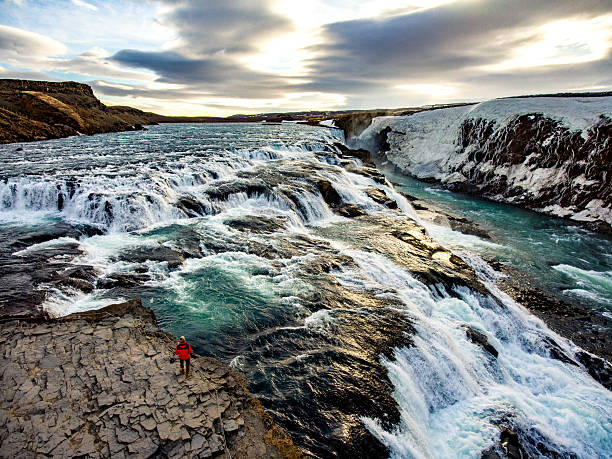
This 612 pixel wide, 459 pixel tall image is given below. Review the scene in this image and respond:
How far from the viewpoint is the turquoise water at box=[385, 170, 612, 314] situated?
13883mm

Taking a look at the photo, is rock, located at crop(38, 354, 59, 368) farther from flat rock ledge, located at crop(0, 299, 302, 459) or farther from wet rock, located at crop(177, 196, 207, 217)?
wet rock, located at crop(177, 196, 207, 217)

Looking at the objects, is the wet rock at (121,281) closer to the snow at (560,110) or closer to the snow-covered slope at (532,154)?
the snow-covered slope at (532,154)

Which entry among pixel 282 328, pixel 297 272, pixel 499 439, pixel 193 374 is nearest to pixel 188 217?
pixel 297 272

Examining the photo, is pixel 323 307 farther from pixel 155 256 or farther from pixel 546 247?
pixel 546 247

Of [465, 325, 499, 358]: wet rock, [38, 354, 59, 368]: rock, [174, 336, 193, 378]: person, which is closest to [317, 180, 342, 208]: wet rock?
[465, 325, 499, 358]: wet rock

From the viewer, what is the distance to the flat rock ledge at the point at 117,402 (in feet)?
14.8

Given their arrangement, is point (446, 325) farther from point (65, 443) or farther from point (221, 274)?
point (65, 443)

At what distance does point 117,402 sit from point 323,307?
549cm

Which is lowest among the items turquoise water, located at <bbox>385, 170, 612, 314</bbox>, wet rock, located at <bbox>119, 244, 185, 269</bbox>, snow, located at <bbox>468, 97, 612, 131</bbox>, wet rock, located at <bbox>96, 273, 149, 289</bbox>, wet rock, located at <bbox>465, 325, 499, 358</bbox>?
turquoise water, located at <bbox>385, 170, 612, 314</bbox>

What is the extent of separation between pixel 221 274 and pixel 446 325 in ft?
23.9

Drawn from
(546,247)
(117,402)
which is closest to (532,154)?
(546,247)

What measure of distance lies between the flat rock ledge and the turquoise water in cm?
1385

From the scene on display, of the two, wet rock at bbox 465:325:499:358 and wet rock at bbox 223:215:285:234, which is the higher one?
wet rock at bbox 223:215:285:234

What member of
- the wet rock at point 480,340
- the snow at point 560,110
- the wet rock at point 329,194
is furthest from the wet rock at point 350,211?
the snow at point 560,110
